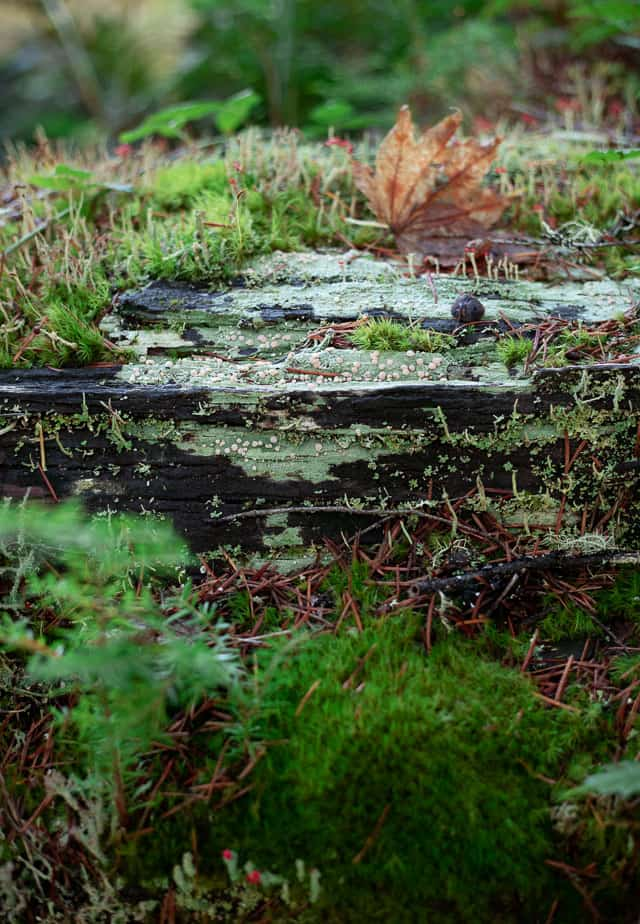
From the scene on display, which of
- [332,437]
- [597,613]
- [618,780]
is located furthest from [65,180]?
[618,780]

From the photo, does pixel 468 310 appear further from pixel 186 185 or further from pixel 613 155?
pixel 186 185

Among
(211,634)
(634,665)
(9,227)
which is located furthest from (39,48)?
(634,665)

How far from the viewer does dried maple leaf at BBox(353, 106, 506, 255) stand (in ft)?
11.4

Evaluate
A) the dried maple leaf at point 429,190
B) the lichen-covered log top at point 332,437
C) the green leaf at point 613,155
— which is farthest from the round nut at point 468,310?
the green leaf at point 613,155

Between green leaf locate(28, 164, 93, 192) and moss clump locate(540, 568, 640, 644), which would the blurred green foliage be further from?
moss clump locate(540, 568, 640, 644)

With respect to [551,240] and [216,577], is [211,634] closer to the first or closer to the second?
[216,577]

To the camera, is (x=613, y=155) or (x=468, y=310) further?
(x=613, y=155)

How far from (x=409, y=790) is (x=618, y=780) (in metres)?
0.63

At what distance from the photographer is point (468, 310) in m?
2.97

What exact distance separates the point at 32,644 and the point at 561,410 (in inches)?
82.1

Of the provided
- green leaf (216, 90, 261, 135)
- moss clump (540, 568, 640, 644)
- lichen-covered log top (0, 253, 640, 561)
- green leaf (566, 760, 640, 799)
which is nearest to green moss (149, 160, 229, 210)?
green leaf (216, 90, 261, 135)

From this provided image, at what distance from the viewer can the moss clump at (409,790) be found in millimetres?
2006

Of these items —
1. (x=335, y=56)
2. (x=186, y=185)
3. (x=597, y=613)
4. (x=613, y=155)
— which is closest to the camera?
(x=597, y=613)

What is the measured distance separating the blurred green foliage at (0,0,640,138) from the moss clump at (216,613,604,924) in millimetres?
4409
